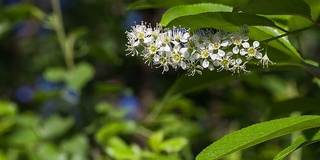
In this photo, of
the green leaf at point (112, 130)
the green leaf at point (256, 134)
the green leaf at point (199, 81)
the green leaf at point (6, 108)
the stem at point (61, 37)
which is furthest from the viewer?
the stem at point (61, 37)

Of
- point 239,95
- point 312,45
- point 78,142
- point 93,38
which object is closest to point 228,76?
point 78,142

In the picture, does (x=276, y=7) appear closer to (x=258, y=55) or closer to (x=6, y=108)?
(x=258, y=55)

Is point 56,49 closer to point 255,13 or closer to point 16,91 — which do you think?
point 16,91

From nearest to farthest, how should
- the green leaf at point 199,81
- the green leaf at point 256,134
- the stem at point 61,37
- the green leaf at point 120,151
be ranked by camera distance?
1. the green leaf at point 256,134
2. the green leaf at point 199,81
3. the green leaf at point 120,151
4. the stem at point 61,37

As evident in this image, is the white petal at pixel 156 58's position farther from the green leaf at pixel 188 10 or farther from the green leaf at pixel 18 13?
the green leaf at pixel 18 13

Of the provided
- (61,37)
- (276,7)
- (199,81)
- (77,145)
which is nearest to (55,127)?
(77,145)

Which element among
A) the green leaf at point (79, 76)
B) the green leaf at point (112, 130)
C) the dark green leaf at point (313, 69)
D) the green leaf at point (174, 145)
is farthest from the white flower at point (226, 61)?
the green leaf at point (79, 76)

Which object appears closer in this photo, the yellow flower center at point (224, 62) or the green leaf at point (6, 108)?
the yellow flower center at point (224, 62)
